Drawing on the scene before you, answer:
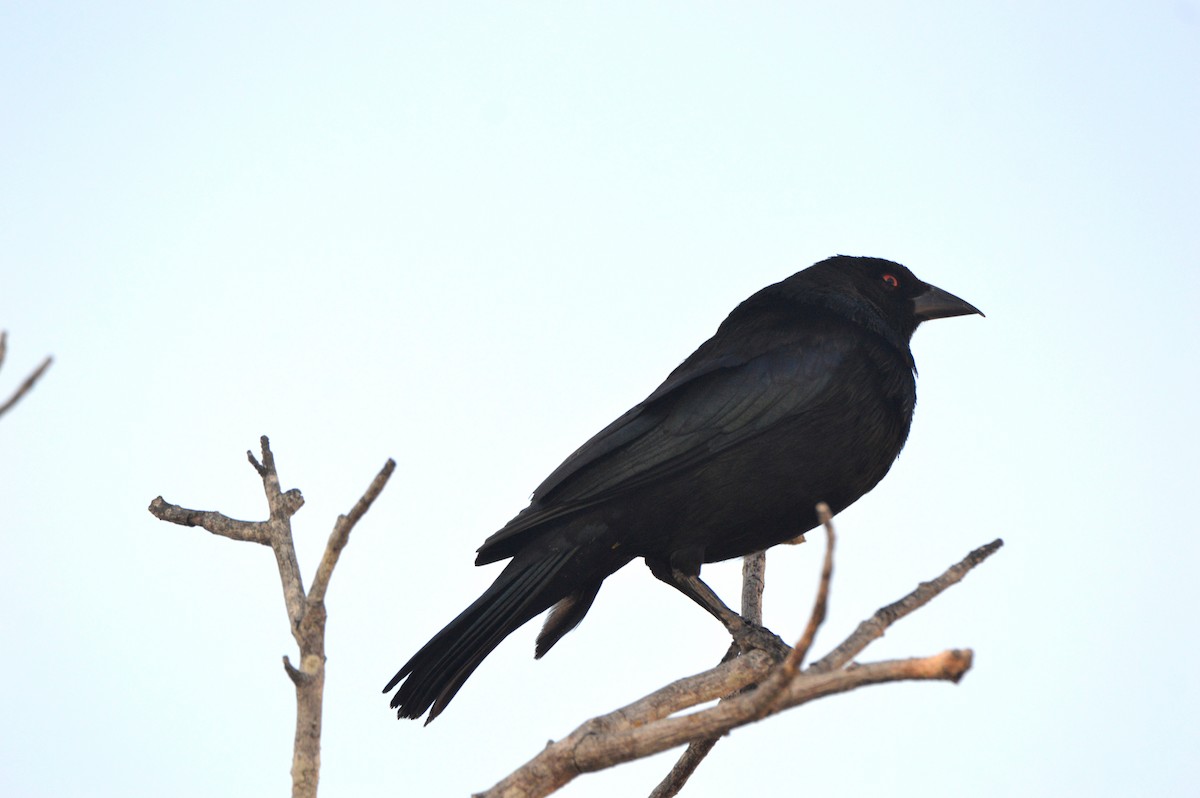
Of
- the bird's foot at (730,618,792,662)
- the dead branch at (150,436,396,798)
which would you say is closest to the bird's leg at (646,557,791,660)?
the bird's foot at (730,618,792,662)

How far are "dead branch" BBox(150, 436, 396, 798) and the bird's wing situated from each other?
1144 mm

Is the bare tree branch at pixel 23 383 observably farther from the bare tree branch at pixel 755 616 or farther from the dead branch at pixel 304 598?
the bare tree branch at pixel 755 616

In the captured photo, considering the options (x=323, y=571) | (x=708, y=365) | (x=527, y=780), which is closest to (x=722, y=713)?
(x=527, y=780)

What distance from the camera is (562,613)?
18.0 ft

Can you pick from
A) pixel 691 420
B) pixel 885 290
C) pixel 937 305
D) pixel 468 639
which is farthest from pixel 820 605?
pixel 937 305

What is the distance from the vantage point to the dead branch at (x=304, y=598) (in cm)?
321

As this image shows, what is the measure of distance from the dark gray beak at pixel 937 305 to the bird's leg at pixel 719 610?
2.23 meters

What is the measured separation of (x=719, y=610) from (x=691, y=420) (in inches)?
32.3

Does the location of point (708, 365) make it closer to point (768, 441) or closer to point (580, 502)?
point (768, 441)

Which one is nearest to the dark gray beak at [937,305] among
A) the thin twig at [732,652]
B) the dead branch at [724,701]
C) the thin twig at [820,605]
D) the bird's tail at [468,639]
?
the thin twig at [732,652]

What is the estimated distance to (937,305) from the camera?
671 cm

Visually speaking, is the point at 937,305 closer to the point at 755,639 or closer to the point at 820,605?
the point at 755,639

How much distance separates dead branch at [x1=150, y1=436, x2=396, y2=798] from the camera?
3.21m

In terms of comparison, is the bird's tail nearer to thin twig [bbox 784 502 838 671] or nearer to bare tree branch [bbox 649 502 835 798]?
bare tree branch [bbox 649 502 835 798]
